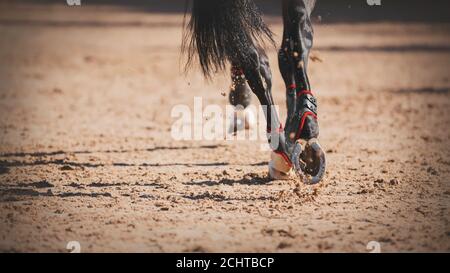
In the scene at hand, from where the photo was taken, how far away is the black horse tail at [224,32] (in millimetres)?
4320

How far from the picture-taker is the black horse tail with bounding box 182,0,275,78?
4.32m

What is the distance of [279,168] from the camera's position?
4.61 metres

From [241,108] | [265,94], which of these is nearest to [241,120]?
[241,108]

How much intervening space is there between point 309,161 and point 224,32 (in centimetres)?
100

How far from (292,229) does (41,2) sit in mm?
21461

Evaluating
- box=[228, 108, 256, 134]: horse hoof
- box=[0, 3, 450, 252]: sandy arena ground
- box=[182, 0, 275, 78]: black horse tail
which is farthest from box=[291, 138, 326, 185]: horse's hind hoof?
box=[228, 108, 256, 134]: horse hoof

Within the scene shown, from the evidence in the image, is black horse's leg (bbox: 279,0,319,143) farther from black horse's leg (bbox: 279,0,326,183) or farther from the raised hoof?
the raised hoof

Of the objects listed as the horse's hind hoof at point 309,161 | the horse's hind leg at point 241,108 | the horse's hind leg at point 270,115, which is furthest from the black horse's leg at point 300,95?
the horse's hind leg at point 241,108

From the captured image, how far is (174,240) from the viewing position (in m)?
3.47

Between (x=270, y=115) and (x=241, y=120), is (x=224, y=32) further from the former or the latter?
(x=241, y=120)
